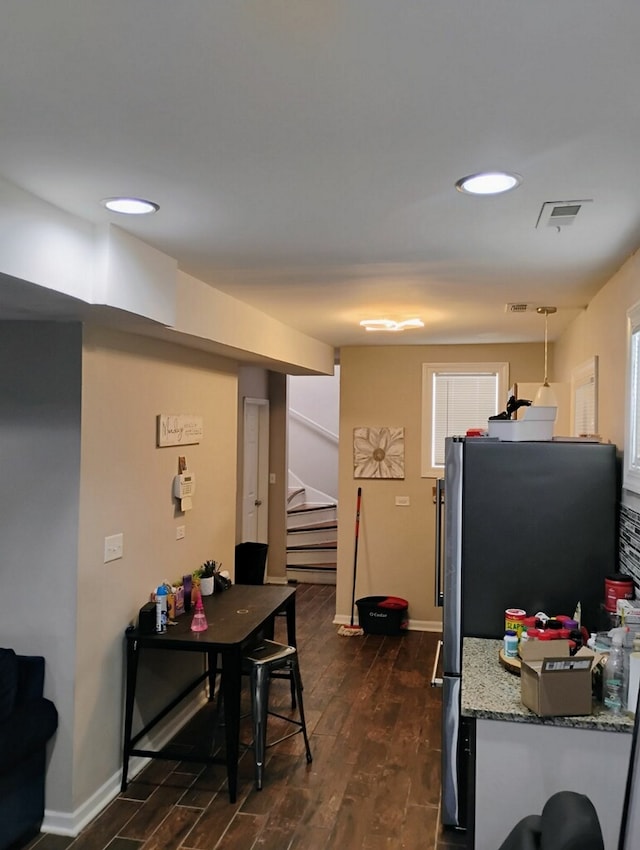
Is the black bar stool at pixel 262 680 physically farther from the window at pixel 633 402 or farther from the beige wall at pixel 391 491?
the beige wall at pixel 391 491

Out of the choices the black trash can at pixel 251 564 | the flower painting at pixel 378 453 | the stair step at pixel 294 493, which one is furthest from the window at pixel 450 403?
the stair step at pixel 294 493

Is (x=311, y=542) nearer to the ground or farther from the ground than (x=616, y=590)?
nearer to the ground

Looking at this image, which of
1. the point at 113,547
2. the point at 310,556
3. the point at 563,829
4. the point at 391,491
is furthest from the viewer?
the point at 310,556

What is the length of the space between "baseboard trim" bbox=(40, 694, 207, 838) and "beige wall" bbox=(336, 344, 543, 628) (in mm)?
2621

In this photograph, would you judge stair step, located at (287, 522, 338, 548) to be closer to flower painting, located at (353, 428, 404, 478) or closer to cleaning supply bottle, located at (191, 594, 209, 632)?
flower painting, located at (353, 428, 404, 478)

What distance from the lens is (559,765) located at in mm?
2170

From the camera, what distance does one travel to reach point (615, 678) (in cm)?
221

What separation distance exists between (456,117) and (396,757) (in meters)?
3.28

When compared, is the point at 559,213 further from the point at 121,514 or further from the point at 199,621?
the point at 199,621

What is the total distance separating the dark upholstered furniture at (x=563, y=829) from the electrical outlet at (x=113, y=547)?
2222 mm

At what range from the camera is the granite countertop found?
213 cm

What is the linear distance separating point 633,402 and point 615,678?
1.07 meters

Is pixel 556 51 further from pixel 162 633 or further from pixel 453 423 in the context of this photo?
pixel 453 423

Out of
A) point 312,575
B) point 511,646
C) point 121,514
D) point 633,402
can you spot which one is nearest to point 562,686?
point 511,646
